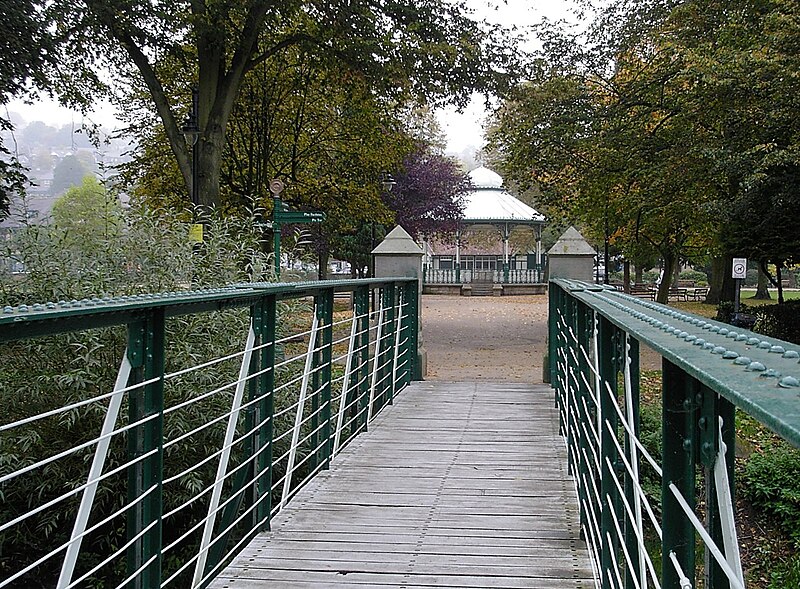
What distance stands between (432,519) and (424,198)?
80.2 feet

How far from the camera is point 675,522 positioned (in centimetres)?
144

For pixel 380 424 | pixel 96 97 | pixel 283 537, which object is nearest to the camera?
pixel 283 537

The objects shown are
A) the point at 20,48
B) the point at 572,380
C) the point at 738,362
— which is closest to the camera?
the point at 738,362

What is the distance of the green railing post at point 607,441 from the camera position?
253cm

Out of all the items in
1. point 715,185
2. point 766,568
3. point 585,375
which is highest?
point 715,185

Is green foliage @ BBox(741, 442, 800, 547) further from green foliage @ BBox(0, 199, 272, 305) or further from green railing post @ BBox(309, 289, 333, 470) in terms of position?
green foliage @ BBox(0, 199, 272, 305)

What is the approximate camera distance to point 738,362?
A: 1.06m

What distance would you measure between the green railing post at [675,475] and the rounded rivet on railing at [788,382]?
491 mm

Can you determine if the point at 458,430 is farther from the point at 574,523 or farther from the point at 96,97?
the point at 96,97

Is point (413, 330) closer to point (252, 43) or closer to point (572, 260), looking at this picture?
point (572, 260)

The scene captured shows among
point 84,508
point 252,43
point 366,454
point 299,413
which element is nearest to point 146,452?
point 84,508

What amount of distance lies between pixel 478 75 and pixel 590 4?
6695 mm

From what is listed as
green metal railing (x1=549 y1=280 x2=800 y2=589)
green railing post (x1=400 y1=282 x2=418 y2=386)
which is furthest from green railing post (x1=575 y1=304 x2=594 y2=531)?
green railing post (x1=400 y1=282 x2=418 y2=386)

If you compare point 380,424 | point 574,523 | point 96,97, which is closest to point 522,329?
point 96,97
